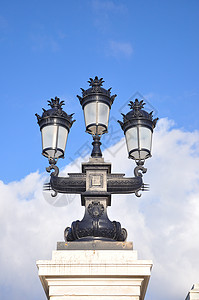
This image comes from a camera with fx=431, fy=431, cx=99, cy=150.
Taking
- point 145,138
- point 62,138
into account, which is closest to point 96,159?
point 62,138

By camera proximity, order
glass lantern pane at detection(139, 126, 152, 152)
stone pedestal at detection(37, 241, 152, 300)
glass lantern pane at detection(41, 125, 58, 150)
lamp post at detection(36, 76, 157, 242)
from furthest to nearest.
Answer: glass lantern pane at detection(139, 126, 152, 152) → glass lantern pane at detection(41, 125, 58, 150) → lamp post at detection(36, 76, 157, 242) → stone pedestal at detection(37, 241, 152, 300)

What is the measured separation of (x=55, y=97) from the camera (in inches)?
248

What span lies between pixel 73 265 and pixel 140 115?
2.46m

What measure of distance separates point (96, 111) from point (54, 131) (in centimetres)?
66

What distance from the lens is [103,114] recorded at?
6105mm

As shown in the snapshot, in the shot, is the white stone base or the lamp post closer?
the white stone base

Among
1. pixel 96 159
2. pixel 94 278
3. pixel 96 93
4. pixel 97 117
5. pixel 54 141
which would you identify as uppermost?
pixel 96 93

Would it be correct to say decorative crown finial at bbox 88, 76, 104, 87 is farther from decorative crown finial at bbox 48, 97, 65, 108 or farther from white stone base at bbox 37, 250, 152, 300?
white stone base at bbox 37, 250, 152, 300

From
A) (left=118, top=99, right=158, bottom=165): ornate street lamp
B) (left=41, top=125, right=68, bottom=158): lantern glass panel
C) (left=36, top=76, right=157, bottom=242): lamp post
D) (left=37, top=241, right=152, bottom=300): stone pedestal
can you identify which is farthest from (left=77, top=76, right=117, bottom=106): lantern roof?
(left=37, top=241, right=152, bottom=300): stone pedestal

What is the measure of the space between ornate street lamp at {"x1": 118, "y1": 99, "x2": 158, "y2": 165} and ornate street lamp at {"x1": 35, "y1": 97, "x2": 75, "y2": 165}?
2.82ft

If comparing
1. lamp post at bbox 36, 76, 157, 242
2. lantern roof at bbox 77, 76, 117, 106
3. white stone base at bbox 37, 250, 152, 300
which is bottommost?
white stone base at bbox 37, 250, 152, 300

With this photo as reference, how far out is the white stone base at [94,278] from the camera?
460cm

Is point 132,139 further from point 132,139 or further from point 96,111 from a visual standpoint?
point 96,111

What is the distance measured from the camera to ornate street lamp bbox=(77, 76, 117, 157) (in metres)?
6.08
